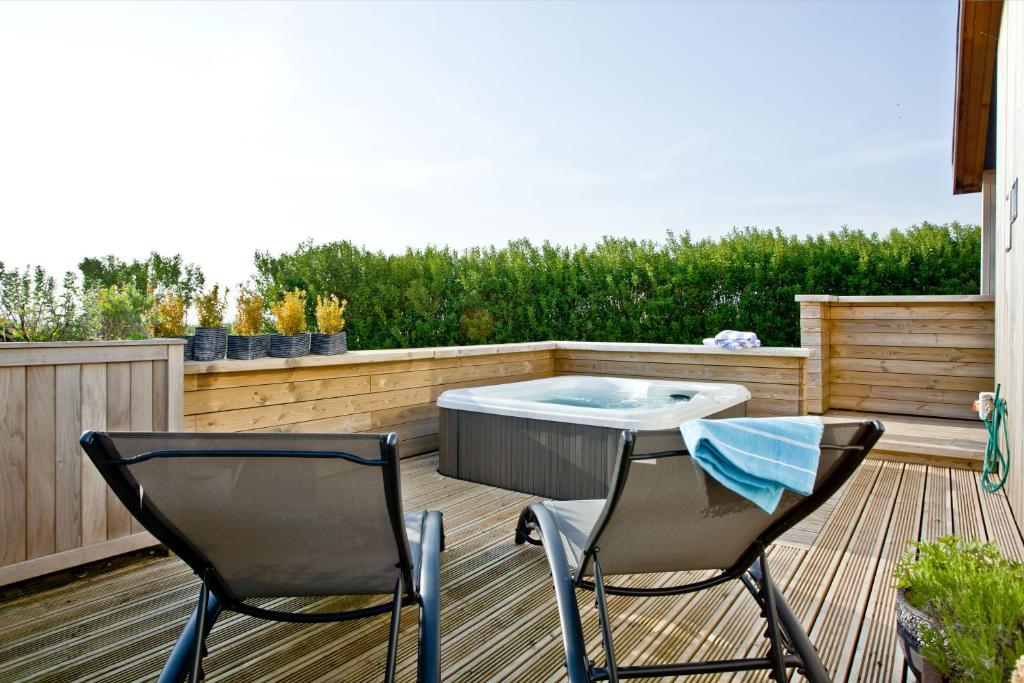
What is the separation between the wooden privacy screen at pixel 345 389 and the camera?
3098 millimetres

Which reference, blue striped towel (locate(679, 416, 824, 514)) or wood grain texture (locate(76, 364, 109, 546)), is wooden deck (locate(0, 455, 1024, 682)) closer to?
wood grain texture (locate(76, 364, 109, 546))

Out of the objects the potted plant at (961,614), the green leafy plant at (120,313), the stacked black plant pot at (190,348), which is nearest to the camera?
the potted plant at (961,614)

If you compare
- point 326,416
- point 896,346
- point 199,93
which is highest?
point 199,93

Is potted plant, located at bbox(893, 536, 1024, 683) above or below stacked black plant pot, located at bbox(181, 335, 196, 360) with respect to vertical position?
below

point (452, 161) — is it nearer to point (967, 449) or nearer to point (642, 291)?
point (642, 291)

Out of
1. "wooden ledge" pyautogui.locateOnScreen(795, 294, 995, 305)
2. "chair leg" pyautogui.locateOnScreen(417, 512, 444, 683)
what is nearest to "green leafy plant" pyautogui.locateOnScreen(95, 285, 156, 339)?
"chair leg" pyautogui.locateOnScreen(417, 512, 444, 683)

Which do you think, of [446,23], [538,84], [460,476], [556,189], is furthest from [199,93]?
[460,476]

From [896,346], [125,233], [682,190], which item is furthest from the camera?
[682,190]

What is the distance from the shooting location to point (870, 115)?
7531 mm

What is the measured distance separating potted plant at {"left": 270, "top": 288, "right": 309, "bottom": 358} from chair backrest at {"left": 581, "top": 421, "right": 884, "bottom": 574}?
2.41 m

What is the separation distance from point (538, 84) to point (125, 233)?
5515 millimetres

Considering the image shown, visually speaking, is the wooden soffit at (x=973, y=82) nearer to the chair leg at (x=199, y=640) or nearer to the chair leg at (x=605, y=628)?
the chair leg at (x=605, y=628)

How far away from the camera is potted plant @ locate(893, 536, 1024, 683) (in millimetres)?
1080

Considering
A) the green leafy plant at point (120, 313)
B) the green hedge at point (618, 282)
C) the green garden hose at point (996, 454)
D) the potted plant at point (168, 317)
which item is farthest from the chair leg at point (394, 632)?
the green hedge at point (618, 282)
